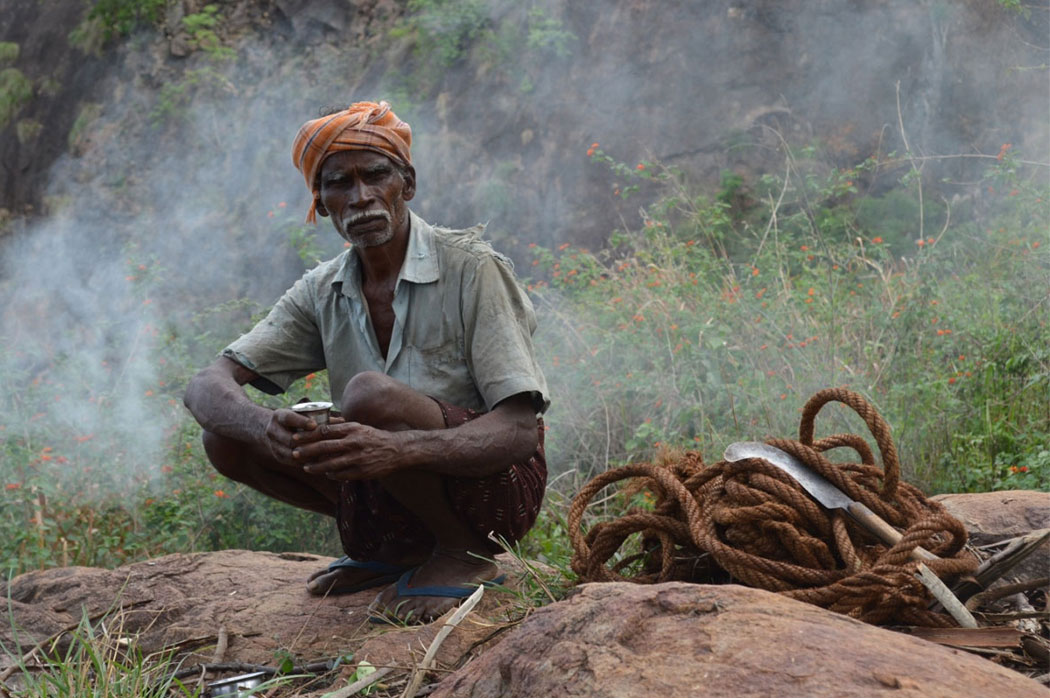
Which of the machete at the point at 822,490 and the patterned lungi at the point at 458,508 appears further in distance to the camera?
the patterned lungi at the point at 458,508

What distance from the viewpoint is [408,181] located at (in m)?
3.64

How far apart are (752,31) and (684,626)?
8.52 m

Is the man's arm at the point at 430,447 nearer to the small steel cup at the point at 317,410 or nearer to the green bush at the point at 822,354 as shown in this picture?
the small steel cup at the point at 317,410

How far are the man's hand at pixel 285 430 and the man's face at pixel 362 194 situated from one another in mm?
634

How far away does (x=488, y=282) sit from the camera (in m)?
3.47

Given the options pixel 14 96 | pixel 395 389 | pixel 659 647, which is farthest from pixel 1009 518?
pixel 14 96

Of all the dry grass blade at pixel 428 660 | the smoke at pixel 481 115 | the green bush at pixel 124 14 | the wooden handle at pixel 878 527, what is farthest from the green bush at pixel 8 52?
the wooden handle at pixel 878 527

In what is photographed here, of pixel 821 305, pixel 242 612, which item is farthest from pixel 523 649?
pixel 821 305

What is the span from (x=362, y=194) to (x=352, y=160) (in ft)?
0.38

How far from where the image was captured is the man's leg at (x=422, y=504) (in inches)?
125

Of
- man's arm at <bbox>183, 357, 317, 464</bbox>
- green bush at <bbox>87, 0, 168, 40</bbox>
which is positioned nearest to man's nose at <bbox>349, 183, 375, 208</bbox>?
man's arm at <bbox>183, 357, 317, 464</bbox>

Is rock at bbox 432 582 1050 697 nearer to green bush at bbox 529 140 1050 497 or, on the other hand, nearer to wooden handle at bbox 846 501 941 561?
wooden handle at bbox 846 501 941 561

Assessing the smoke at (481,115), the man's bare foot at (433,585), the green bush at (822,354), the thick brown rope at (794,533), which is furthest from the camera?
the smoke at (481,115)

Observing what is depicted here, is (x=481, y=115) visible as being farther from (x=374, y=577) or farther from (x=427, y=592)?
(x=427, y=592)
